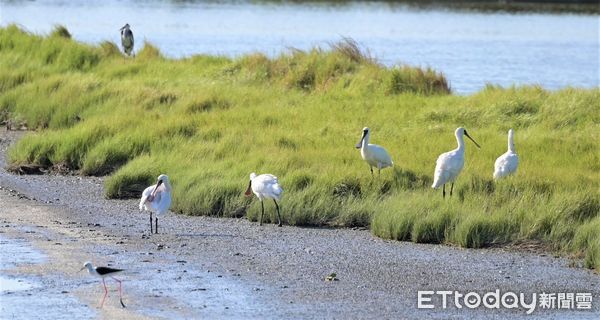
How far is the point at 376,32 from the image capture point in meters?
44.4

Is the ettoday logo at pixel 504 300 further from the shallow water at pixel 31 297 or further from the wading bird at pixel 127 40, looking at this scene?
the wading bird at pixel 127 40

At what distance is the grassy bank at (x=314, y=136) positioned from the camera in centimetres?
1155

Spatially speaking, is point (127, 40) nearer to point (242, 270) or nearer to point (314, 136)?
point (314, 136)

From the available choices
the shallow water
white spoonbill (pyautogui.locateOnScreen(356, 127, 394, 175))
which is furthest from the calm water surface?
the shallow water

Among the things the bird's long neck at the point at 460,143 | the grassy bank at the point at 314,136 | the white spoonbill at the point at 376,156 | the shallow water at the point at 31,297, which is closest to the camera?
the shallow water at the point at 31,297

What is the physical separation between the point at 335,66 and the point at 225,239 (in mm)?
9569

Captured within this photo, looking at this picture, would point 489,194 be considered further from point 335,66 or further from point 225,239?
point 335,66

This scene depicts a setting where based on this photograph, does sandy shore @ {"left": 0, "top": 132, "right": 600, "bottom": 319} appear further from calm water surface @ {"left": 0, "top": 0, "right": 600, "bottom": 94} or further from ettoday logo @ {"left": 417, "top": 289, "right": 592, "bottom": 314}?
calm water surface @ {"left": 0, "top": 0, "right": 600, "bottom": 94}

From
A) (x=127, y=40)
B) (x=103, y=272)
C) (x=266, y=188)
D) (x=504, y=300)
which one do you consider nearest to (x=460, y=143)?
(x=266, y=188)

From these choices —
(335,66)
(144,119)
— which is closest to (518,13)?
(335,66)

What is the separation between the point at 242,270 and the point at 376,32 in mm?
35008

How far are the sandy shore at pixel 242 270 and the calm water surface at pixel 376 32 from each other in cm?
1378

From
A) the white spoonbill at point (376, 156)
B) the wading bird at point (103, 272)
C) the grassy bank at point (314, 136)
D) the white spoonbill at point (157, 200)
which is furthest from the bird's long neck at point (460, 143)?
the wading bird at point (103, 272)

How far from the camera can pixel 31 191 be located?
13695mm
